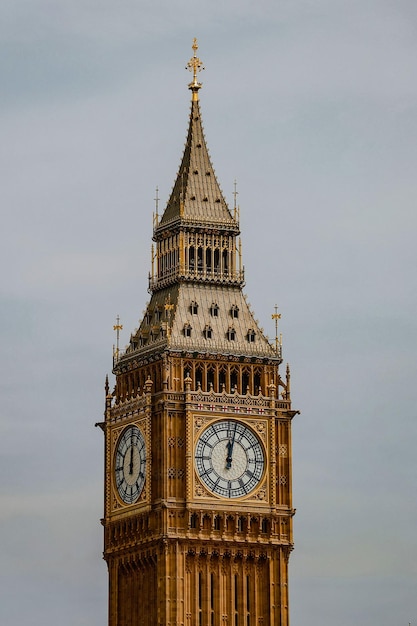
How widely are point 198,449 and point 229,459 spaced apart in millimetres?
1492

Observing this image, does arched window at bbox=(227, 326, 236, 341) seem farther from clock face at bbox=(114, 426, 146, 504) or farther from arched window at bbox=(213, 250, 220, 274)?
clock face at bbox=(114, 426, 146, 504)

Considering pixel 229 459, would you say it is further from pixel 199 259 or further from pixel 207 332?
pixel 199 259

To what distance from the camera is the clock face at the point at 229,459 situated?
125062mm

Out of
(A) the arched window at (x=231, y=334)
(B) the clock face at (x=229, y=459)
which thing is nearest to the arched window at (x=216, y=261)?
(A) the arched window at (x=231, y=334)

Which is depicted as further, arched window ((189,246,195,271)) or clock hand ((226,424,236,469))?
arched window ((189,246,195,271))

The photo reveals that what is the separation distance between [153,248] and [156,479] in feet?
39.4

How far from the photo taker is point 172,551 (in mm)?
123688

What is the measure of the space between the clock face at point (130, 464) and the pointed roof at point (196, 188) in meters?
10.1

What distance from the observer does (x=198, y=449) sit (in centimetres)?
12500

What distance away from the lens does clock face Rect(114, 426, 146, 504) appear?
12594cm

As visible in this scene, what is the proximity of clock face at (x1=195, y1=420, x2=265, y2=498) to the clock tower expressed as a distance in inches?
1.8

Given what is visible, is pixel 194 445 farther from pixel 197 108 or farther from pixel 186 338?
pixel 197 108

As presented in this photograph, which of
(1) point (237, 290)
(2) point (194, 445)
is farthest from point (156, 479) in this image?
(1) point (237, 290)

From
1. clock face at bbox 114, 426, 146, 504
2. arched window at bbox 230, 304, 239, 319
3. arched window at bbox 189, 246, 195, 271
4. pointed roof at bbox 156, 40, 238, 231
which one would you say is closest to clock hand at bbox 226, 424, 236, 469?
clock face at bbox 114, 426, 146, 504
